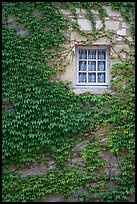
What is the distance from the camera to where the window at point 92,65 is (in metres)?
5.38

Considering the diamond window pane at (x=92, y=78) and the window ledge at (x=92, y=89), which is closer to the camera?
the window ledge at (x=92, y=89)

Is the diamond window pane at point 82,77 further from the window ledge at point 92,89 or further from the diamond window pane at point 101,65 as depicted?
the diamond window pane at point 101,65

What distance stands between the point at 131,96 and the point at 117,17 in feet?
4.46

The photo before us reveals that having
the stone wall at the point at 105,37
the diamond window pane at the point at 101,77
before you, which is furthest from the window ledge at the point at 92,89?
the diamond window pane at the point at 101,77

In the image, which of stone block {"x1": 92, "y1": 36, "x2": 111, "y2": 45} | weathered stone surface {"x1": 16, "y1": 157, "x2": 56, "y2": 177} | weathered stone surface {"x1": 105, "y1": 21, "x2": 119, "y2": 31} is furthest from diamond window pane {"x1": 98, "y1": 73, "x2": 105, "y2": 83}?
weathered stone surface {"x1": 16, "y1": 157, "x2": 56, "y2": 177}

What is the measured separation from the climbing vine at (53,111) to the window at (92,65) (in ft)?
0.67

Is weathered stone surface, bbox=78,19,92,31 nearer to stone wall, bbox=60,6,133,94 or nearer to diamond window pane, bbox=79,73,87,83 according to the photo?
stone wall, bbox=60,6,133,94

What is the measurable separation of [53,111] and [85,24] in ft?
5.12

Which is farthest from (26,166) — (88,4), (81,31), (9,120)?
(88,4)

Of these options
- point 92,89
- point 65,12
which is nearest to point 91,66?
point 92,89

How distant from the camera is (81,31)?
17.3ft

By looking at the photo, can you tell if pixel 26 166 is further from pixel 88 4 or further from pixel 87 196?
pixel 88 4

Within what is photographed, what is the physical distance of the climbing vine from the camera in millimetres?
5035

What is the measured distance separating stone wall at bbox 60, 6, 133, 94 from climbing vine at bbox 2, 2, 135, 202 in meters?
0.07
